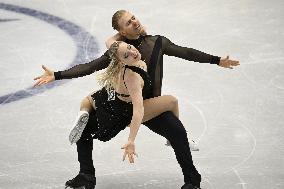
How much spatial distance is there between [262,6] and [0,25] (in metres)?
4.13

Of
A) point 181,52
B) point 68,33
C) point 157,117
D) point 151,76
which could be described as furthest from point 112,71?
point 68,33

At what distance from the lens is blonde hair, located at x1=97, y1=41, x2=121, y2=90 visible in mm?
3785

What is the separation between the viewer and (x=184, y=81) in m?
6.28

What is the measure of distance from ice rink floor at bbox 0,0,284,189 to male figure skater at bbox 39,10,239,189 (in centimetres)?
31

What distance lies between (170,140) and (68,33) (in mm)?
4267

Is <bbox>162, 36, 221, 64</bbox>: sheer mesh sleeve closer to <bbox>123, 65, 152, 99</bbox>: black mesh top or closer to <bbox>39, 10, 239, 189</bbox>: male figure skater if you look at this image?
<bbox>39, 10, 239, 189</bbox>: male figure skater

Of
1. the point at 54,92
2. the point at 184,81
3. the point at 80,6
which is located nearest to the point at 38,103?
the point at 54,92

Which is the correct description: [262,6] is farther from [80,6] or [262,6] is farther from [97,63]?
[97,63]

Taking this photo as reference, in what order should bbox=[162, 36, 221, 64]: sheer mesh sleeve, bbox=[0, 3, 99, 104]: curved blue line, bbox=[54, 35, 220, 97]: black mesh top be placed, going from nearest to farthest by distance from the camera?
bbox=[54, 35, 220, 97]: black mesh top → bbox=[162, 36, 221, 64]: sheer mesh sleeve → bbox=[0, 3, 99, 104]: curved blue line

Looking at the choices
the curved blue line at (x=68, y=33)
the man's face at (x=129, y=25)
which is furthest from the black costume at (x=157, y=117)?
the curved blue line at (x=68, y=33)

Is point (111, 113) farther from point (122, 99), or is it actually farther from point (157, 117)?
point (157, 117)

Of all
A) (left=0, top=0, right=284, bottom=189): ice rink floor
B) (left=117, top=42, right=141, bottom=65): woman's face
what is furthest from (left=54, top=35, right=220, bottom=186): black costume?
(left=0, top=0, right=284, bottom=189): ice rink floor

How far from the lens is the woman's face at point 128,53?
3.71 metres

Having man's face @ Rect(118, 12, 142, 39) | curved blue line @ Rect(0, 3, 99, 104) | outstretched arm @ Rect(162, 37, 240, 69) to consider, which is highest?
curved blue line @ Rect(0, 3, 99, 104)
